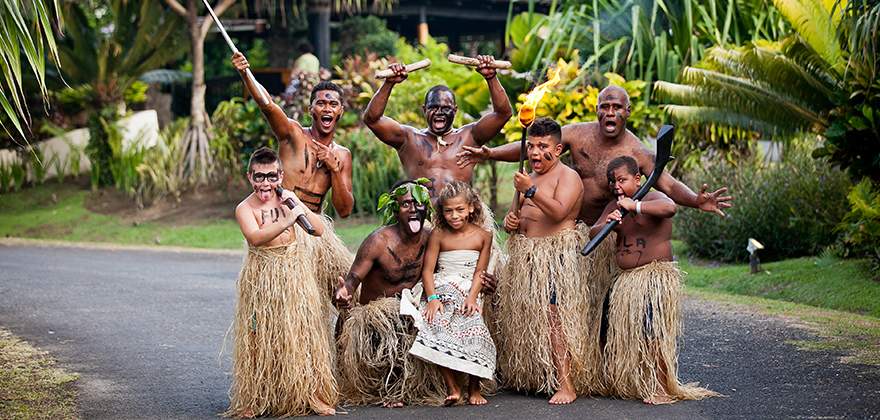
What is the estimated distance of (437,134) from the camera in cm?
596

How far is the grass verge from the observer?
535 centimetres

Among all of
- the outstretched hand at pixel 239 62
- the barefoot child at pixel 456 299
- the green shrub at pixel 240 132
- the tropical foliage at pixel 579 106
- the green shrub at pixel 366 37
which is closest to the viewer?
the barefoot child at pixel 456 299

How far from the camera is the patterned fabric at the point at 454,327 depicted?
17.2ft

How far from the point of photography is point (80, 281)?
33.0 ft

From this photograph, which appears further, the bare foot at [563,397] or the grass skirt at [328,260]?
the grass skirt at [328,260]

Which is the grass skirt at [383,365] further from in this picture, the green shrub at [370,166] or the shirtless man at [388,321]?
the green shrub at [370,166]

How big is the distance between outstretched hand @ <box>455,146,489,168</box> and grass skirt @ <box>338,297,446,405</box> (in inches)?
33.7

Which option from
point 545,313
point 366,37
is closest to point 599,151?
point 545,313

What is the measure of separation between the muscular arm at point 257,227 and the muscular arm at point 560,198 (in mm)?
1173

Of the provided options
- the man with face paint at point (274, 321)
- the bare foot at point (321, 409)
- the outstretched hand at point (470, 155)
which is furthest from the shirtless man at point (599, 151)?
the bare foot at point (321, 409)

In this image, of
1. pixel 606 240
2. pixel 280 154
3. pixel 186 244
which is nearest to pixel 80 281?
pixel 186 244

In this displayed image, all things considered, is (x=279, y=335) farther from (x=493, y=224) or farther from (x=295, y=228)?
(x=493, y=224)

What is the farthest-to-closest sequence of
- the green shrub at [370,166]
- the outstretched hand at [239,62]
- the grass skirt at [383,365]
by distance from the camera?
the green shrub at [370,166], the outstretched hand at [239,62], the grass skirt at [383,365]

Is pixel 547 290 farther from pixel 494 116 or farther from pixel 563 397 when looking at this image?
pixel 494 116
